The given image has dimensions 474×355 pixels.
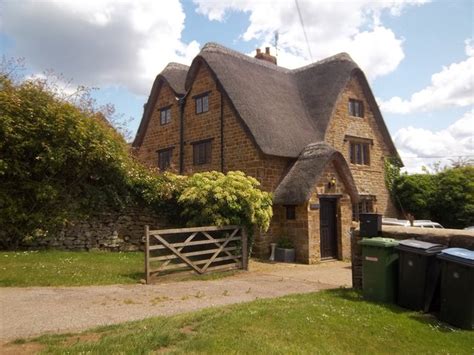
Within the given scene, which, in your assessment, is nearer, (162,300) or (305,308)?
(305,308)

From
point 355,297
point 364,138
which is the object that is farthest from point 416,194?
point 355,297

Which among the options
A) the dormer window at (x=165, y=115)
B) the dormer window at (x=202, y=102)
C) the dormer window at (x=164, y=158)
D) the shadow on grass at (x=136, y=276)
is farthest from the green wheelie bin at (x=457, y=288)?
the dormer window at (x=165, y=115)

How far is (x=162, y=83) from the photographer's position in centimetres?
2177

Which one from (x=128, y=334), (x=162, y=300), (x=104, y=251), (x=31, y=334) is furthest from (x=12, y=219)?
(x=128, y=334)

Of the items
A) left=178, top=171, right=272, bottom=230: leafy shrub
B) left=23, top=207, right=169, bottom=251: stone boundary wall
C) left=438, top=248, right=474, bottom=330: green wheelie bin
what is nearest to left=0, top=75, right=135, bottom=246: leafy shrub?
left=23, top=207, right=169, bottom=251: stone boundary wall

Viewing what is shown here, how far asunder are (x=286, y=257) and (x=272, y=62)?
14046 millimetres

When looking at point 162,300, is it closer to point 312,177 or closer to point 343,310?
point 343,310

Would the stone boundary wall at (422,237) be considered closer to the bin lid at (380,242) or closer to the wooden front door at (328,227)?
the bin lid at (380,242)

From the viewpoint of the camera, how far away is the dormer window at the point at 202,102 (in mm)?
18777

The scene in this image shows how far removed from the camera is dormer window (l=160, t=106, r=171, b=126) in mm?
21141

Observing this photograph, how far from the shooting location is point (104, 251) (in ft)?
42.0

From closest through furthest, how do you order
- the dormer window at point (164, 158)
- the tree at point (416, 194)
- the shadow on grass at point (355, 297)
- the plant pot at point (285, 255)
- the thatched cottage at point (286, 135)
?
the shadow on grass at point (355, 297), the plant pot at point (285, 255), the thatched cottage at point (286, 135), the dormer window at point (164, 158), the tree at point (416, 194)

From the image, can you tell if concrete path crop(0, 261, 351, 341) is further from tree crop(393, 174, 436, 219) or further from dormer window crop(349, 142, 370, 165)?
tree crop(393, 174, 436, 219)

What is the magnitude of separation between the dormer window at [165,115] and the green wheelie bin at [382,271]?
15273mm
